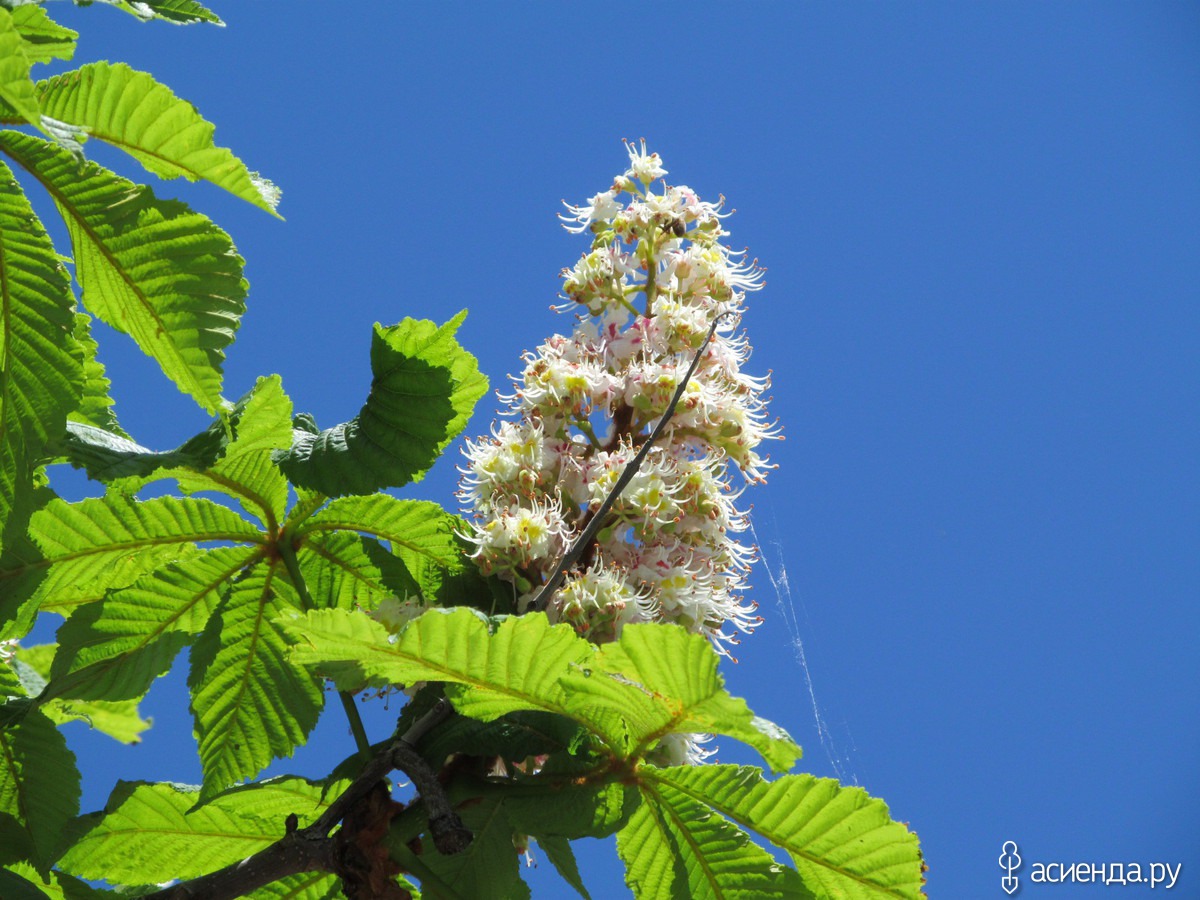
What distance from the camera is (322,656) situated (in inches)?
52.3

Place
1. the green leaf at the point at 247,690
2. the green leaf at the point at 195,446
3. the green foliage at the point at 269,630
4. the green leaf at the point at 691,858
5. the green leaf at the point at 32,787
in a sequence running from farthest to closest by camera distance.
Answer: the green leaf at the point at 32,787
the green leaf at the point at 247,690
the green leaf at the point at 195,446
the green leaf at the point at 691,858
the green foliage at the point at 269,630

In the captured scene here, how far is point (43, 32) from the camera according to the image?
158 centimetres

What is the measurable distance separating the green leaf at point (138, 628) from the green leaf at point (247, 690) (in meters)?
0.07

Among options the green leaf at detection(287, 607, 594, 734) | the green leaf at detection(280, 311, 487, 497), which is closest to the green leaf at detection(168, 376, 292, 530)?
the green leaf at detection(280, 311, 487, 497)

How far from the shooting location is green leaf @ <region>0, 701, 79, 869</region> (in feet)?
6.23

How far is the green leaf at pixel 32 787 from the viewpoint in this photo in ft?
6.23

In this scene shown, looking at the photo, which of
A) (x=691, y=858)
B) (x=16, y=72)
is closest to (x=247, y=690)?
(x=691, y=858)

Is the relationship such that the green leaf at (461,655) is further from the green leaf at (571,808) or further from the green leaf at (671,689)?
the green leaf at (571,808)

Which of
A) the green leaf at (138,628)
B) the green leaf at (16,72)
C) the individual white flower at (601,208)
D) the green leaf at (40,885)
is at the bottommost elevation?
the green leaf at (40,885)

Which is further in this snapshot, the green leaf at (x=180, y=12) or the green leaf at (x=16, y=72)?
the green leaf at (x=180, y=12)

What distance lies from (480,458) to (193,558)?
500 mm

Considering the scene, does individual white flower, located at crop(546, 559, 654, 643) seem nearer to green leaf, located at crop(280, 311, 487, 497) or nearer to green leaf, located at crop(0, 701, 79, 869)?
green leaf, located at crop(280, 311, 487, 497)

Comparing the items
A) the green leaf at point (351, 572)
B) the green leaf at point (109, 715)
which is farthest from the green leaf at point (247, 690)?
the green leaf at point (109, 715)

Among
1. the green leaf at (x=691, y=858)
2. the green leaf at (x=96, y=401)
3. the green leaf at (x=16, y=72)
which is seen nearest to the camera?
the green leaf at (x=16, y=72)
